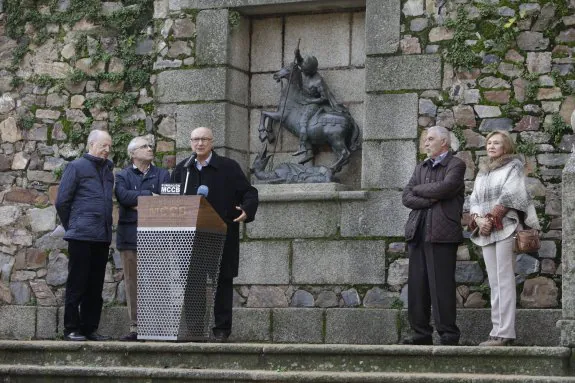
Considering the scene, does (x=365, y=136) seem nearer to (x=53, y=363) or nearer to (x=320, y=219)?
(x=320, y=219)

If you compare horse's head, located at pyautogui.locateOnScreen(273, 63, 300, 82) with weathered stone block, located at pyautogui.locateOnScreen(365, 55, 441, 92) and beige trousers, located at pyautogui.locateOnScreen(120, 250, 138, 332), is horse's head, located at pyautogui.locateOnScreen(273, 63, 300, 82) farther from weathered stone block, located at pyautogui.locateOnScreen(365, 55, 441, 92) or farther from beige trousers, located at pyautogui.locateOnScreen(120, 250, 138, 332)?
beige trousers, located at pyautogui.locateOnScreen(120, 250, 138, 332)

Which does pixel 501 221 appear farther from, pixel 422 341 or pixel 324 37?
pixel 324 37

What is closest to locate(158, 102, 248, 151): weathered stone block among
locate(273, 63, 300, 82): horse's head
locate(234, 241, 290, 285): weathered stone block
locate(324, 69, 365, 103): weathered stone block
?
locate(273, 63, 300, 82): horse's head

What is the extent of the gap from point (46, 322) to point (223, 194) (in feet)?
9.15

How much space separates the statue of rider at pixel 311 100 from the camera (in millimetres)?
11156

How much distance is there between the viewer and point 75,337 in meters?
9.17

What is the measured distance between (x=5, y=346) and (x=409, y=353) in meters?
2.76

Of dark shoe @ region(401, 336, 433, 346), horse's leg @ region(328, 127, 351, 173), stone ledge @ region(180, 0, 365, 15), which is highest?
stone ledge @ region(180, 0, 365, 15)

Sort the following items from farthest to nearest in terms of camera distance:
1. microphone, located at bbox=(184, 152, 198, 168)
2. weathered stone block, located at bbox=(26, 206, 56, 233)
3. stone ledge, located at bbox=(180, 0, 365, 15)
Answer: weathered stone block, located at bbox=(26, 206, 56, 233), stone ledge, located at bbox=(180, 0, 365, 15), microphone, located at bbox=(184, 152, 198, 168)

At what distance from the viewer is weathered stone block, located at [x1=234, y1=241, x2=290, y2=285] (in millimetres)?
10734

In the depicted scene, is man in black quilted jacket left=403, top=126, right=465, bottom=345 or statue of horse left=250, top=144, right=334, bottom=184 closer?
man in black quilted jacket left=403, top=126, right=465, bottom=345

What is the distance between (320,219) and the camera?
35.1 ft

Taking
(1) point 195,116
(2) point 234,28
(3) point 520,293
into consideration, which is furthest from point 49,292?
(3) point 520,293

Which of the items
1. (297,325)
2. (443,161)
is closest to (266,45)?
(297,325)
